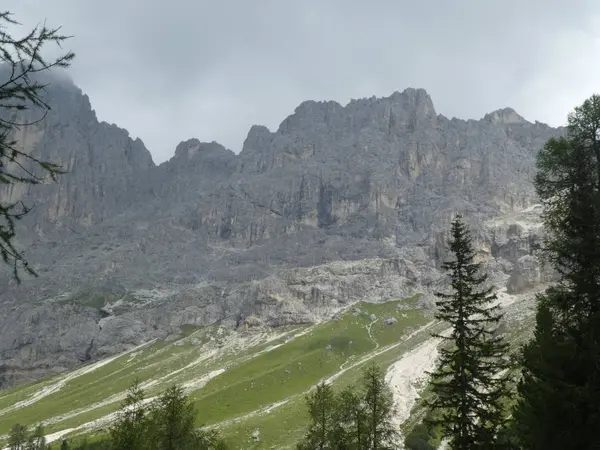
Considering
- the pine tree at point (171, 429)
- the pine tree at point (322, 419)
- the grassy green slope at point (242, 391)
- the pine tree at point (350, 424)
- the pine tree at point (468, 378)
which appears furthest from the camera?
the grassy green slope at point (242, 391)

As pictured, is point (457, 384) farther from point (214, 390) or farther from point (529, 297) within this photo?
point (529, 297)

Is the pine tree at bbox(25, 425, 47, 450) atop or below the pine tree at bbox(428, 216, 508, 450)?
below

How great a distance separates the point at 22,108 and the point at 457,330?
22249mm

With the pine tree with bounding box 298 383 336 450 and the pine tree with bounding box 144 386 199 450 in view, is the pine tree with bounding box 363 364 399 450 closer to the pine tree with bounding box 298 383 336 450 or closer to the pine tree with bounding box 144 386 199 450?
the pine tree with bounding box 298 383 336 450

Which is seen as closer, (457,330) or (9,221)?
(9,221)

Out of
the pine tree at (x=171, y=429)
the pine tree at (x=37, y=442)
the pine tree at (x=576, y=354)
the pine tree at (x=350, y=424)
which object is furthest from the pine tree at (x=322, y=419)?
the pine tree at (x=37, y=442)

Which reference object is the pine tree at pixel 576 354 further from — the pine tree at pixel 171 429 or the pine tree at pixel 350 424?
the pine tree at pixel 171 429

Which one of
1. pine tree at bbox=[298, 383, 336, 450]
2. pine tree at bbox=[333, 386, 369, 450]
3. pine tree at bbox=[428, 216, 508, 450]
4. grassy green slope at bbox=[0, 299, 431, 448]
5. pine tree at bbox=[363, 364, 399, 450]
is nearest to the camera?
pine tree at bbox=[428, 216, 508, 450]

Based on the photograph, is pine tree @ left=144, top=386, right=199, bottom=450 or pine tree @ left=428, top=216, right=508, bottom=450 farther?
pine tree @ left=144, top=386, right=199, bottom=450

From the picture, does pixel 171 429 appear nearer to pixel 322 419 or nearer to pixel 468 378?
pixel 322 419

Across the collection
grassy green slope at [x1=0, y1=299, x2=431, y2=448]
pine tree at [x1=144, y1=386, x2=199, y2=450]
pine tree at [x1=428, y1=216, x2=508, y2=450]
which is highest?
pine tree at [x1=428, y1=216, x2=508, y2=450]

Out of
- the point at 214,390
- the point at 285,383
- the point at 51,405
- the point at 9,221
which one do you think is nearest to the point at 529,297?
the point at 285,383

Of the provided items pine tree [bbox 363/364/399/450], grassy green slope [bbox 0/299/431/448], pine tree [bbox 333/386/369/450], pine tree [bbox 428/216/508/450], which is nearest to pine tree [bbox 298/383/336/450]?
pine tree [bbox 333/386/369/450]

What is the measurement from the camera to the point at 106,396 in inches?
7052
